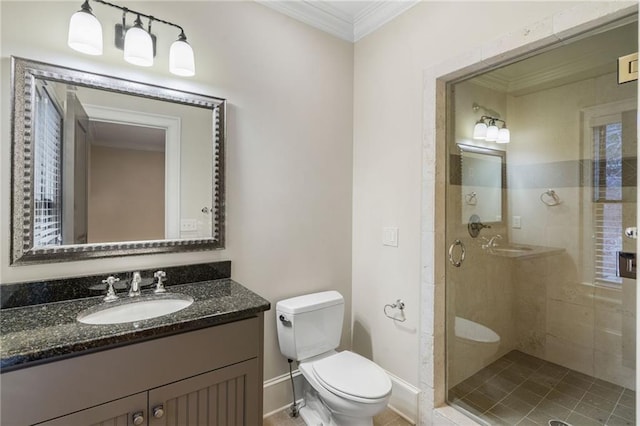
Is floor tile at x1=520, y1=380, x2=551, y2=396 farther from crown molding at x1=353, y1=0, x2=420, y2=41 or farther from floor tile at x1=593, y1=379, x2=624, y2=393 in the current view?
crown molding at x1=353, y1=0, x2=420, y2=41

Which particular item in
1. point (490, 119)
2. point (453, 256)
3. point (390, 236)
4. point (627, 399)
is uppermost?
point (490, 119)

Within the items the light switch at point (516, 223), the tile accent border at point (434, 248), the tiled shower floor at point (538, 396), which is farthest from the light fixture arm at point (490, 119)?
the tiled shower floor at point (538, 396)

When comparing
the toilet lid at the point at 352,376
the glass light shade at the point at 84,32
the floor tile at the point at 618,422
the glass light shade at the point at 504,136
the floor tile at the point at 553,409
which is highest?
the glass light shade at the point at 84,32

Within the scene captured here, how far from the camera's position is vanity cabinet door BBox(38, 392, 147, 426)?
38.1 inches

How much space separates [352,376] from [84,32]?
6.71 feet

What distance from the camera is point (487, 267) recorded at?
221 cm

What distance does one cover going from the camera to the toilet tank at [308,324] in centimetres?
180

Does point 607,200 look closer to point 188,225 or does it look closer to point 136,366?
point 188,225

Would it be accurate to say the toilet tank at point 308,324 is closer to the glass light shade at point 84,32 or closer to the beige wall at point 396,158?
the beige wall at point 396,158

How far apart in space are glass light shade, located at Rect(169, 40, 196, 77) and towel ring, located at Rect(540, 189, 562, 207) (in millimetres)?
2387

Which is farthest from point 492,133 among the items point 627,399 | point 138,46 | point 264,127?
point 138,46

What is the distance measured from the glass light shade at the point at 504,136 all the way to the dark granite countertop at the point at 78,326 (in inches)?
75.5

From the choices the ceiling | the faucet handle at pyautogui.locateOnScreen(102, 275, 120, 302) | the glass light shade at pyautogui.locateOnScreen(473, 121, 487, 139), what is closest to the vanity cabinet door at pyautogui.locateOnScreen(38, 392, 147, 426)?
the faucet handle at pyautogui.locateOnScreen(102, 275, 120, 302)

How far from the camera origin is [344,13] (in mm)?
2131
